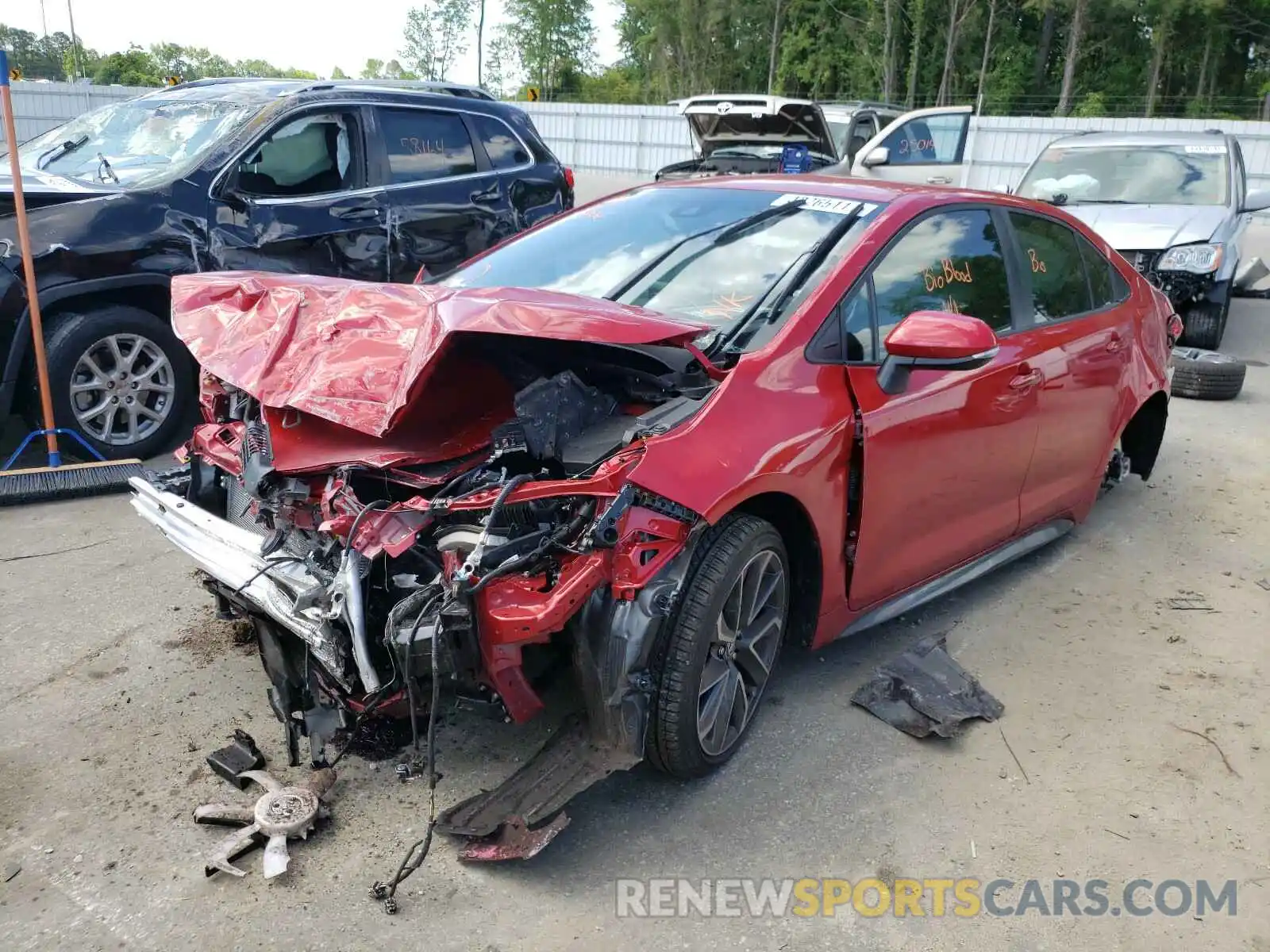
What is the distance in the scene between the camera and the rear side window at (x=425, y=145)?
6.64m

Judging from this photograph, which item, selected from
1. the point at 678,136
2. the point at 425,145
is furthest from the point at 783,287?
the point at 678,136

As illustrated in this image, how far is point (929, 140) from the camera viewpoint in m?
14.0

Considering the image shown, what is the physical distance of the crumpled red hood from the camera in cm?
278

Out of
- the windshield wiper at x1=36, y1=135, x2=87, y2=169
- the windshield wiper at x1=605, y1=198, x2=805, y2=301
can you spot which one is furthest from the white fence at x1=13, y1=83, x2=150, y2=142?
the windshield wiper at x1=605, y1=198, x2=805, y2=301

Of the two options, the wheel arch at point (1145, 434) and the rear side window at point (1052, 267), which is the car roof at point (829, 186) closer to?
the rear side window at point (1052, 267)

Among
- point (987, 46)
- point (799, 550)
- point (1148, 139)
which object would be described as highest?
point (987, 46)

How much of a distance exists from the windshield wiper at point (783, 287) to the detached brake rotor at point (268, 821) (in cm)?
169

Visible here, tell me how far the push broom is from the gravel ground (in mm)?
591

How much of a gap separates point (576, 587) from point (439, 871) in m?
0.82

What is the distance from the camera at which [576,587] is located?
2.50 metres

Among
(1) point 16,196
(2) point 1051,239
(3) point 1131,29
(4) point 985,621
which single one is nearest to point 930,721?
(4) point 985,621

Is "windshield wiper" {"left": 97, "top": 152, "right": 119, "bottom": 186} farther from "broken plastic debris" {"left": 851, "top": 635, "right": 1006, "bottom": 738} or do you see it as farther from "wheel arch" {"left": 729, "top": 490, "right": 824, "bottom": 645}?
"broken plastic debris" {"left": 851, "top": 635, "right": 1006, "bottom": 738}

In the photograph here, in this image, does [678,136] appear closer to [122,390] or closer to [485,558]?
[122,390]

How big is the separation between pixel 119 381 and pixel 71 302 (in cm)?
46
